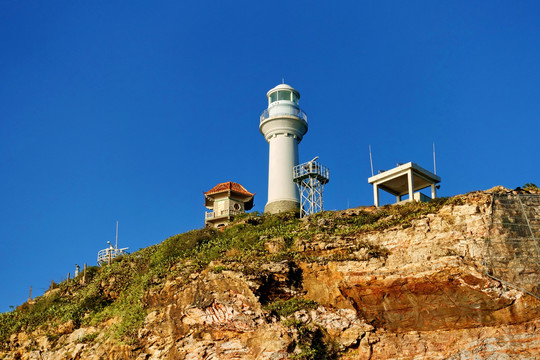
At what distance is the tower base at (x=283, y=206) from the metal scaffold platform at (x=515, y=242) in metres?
15.3

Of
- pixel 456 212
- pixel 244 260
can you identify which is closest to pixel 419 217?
pixel 456 212

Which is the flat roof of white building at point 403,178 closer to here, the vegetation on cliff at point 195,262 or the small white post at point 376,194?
the small white post at point 376,194

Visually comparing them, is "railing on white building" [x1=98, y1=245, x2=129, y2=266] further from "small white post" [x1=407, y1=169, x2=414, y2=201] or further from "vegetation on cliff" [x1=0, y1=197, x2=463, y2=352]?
"small white post" [x1=407, y1=169, x2=414, y2=201]

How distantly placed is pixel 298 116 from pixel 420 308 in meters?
21.0

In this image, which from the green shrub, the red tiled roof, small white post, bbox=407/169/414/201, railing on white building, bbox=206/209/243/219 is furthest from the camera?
the red tiled roof

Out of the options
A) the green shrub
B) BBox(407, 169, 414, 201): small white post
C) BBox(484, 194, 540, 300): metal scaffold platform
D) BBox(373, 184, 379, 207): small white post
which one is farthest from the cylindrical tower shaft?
BBox(484, 194, 540, 300): metal scaffold platform

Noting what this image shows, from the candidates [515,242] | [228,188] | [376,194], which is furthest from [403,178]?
[228,188]

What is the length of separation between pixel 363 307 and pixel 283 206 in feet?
48.4

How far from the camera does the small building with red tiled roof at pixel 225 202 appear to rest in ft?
141

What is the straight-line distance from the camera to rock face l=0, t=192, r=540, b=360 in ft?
72.5

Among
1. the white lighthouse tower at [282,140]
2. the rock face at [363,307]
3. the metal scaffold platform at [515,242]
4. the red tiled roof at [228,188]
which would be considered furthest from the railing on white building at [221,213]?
the metal scaffold platform at [515,242]

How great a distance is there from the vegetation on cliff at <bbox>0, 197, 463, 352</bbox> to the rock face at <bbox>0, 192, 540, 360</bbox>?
43 centimetres

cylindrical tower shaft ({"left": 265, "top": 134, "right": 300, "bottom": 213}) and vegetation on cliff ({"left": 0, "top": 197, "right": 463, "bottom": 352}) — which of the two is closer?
vegetation on cliff ({"left": 0, "top": 197, "right": 463, "bottom": 352})

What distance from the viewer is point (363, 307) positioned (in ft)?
79.5
